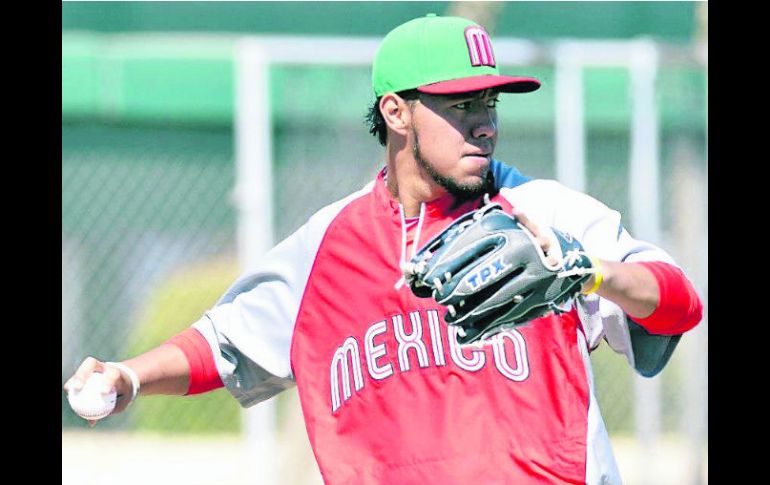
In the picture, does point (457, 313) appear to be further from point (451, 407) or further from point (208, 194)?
point (208, 194)

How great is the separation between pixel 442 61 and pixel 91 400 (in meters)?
1.29

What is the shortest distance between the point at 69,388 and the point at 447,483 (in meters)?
1.02

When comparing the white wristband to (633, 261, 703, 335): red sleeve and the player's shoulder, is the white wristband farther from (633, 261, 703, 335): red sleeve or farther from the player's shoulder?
(633, 261, 703, 335): red sleeve

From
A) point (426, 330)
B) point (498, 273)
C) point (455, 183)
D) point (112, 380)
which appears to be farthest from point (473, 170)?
point (112, 380)

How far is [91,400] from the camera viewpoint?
3.43 meters

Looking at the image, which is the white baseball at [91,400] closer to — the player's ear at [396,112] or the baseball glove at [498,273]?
the baseball glove at [498,273]

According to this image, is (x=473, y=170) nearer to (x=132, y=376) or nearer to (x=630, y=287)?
(x=630, y=287)

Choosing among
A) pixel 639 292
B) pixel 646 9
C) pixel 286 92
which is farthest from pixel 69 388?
pixel 646 9

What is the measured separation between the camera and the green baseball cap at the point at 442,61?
11.5 feet

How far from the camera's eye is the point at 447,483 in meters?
3.39

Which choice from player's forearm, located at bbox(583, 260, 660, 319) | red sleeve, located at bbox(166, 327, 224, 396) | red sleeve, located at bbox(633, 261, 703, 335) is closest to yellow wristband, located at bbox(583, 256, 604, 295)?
player's forearm, located at bbox(583, 260, 660, 319)

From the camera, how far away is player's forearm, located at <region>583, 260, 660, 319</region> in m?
3.04

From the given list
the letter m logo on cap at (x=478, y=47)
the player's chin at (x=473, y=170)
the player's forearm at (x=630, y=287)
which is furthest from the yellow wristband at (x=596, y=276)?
the letter m logo on cap at (x=478, y=47)

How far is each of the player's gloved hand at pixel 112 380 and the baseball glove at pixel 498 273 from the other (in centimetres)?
95
